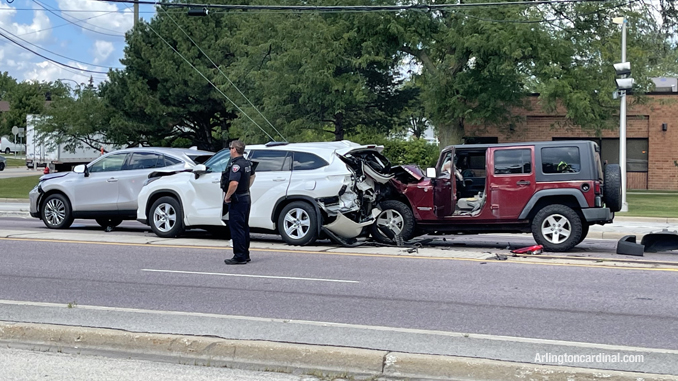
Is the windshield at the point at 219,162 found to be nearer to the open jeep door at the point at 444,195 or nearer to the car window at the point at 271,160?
the car window at the point at 271,160

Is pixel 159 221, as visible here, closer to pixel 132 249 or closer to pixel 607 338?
pixel 132 249

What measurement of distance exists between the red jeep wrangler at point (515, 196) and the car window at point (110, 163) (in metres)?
5.75

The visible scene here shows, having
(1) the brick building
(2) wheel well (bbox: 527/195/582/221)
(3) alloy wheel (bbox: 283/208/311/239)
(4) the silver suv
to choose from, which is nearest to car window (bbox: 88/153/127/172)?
(4) the silver suv

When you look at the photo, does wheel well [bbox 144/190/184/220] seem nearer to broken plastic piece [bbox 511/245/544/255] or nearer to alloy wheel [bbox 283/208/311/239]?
alloy wheel [bbox 283/208/311/239]

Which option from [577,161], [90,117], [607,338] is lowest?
[607,338]

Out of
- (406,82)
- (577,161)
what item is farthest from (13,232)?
(406,82)

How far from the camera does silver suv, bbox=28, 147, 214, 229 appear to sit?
15719 mm

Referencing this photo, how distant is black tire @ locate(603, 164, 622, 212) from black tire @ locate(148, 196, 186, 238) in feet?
24.5

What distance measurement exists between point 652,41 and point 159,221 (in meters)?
22.9

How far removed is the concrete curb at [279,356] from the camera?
5.56 meters

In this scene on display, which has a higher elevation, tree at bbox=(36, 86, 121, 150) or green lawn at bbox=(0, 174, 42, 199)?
tree at bbox=(36, 86, 121, 150)

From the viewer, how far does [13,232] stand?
15.4m

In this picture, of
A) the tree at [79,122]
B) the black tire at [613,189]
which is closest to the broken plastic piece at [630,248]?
the black tire at [613,189]

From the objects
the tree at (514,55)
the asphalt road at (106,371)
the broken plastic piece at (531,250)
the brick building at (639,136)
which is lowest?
the asphalt road at (106,371)
